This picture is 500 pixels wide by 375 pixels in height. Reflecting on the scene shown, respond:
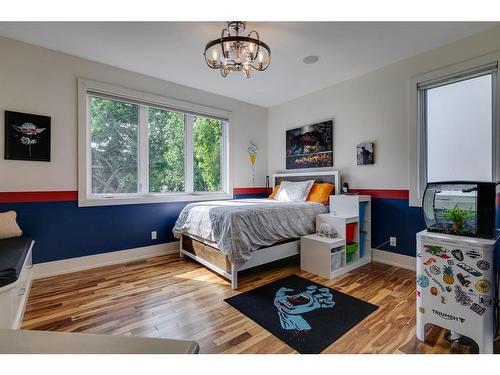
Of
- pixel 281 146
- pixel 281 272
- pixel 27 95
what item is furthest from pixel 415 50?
pixel 27 95

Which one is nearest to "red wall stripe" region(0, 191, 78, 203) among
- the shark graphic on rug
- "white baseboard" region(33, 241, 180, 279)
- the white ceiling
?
"white baseboard" region(33, 241, 180, 279)

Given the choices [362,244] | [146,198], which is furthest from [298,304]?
[146,198]

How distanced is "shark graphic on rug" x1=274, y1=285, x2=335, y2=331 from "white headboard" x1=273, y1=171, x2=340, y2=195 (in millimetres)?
1731

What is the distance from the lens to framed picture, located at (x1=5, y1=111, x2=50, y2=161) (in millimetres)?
2531

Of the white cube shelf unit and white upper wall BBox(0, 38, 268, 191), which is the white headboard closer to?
the white cube shelf unit

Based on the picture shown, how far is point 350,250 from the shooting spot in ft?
9.65

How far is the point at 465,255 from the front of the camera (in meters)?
1.50

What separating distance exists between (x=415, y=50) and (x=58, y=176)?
4.39 metres

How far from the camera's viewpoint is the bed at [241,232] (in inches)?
96.3

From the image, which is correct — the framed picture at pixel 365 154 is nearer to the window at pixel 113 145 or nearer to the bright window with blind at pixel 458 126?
the bright window with blind at pixel 458 126

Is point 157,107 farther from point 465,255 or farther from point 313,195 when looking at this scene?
point 465,255

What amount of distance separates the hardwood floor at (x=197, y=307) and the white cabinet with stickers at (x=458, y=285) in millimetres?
180

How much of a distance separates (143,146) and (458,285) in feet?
12.0

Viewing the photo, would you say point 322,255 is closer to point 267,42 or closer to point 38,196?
point 267,42
